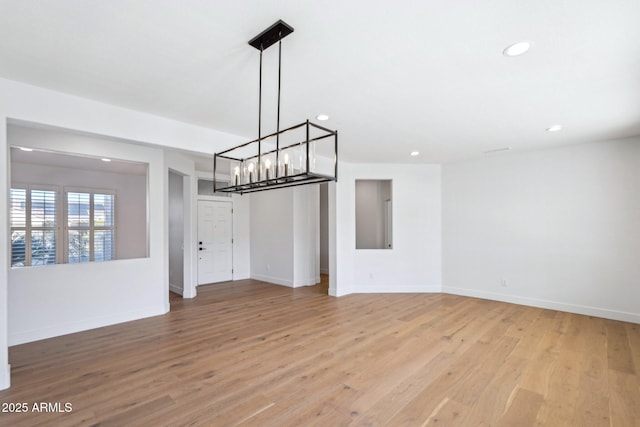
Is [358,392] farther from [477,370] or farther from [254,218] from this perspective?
[254,218]

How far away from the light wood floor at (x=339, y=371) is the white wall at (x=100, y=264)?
269mm

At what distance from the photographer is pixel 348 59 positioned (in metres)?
2.15

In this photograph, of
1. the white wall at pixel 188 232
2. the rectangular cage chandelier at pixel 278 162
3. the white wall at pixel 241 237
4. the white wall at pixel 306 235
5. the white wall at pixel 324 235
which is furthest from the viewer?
the white wall at pixel 324 235

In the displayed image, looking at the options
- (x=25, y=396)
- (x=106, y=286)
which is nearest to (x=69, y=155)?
(x=106, y=286)

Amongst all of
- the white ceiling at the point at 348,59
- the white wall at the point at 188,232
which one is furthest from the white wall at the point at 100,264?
the white wall at the point at 188,232

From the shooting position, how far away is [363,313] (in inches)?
180

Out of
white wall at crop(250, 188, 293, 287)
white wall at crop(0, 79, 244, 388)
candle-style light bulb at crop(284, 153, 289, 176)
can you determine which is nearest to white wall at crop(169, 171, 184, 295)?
white wall at crop(0, 79, 244, 388)

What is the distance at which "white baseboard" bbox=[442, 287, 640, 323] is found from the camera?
4172mm

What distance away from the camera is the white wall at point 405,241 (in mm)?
5875

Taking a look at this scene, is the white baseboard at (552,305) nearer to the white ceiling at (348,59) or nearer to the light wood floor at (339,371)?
the light wood floor at (339,371)

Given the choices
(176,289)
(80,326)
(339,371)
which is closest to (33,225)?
(80,326)

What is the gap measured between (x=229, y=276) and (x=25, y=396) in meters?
4.63

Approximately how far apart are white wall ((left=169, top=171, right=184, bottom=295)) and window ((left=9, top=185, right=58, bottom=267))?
76.2 inches

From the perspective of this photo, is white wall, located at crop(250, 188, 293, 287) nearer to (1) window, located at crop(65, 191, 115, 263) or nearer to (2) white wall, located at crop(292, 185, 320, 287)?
(2) white wall, located at crop(292, 185, 320, 287)
